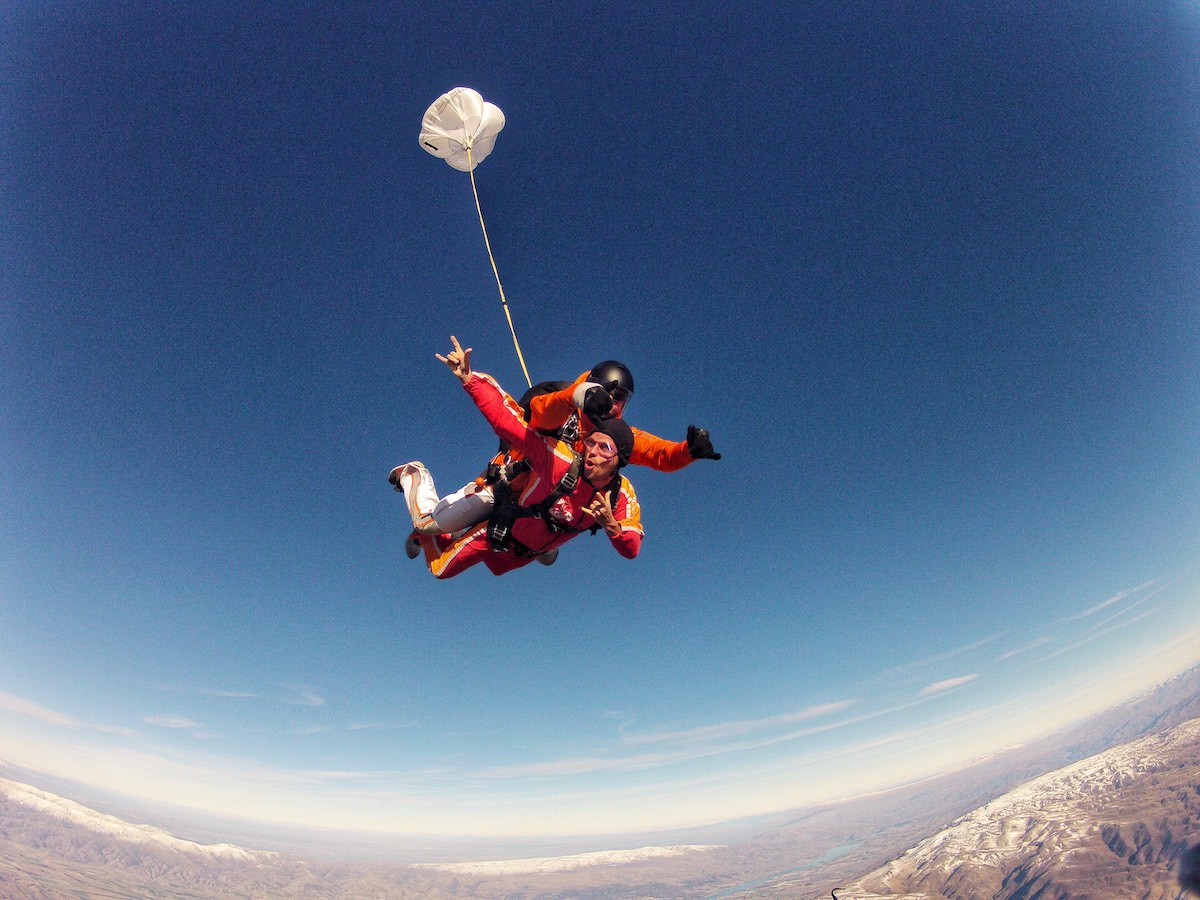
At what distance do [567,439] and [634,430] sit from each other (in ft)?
2.79

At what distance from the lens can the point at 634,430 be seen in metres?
5.06

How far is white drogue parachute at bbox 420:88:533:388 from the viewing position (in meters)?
5.27

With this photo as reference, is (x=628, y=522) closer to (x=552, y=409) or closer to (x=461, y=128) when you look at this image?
(x=552, y=409)

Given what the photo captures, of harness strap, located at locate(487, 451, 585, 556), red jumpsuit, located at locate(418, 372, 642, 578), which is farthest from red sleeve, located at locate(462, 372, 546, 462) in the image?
harness strap, located at locate(487, 451, 585, 556)

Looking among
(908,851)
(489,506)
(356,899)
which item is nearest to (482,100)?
(489,506)

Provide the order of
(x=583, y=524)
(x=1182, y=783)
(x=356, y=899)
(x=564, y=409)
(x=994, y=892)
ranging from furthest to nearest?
(x=356, y=899) → (x=1182, y=783) → (x=994, y=892) → (x=583, y=524) → (x=564, y=409)

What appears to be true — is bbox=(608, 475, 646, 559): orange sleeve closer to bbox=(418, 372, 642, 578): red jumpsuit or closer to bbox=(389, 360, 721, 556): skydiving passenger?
bbox=(418, 372, 642, 578): red jumpsuit

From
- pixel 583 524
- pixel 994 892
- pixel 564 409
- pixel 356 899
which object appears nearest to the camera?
pixel 564 409

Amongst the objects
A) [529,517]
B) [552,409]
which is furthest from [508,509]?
[552,409]

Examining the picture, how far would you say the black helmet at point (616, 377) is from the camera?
14.4 ft

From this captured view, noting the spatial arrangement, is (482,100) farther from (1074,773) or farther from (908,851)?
(1074,773)

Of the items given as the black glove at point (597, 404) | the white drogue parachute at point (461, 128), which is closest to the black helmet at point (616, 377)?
the black glove at point (597, 404)

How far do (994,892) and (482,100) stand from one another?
187505 mm

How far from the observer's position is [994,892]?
391ft
